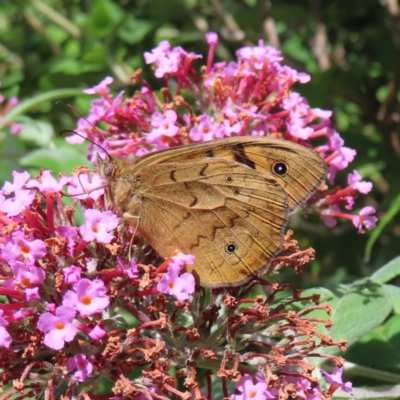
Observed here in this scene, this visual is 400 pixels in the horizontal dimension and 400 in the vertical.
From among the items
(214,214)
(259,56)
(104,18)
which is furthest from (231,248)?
(104,18)

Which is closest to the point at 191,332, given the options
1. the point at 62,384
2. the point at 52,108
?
the point at 62,384

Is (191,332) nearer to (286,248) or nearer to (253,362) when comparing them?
(253,362)

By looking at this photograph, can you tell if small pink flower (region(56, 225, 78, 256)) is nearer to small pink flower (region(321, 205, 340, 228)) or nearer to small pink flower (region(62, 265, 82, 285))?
small pink flower (region(62, 265, 82, 285))

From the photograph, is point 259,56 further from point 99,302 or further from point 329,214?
point 99,302

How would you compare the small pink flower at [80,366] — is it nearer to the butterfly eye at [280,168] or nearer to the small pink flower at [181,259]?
the small pink flower at [181,259]

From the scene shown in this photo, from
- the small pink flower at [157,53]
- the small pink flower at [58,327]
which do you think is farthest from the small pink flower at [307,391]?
the small pink flower at [157,53]
